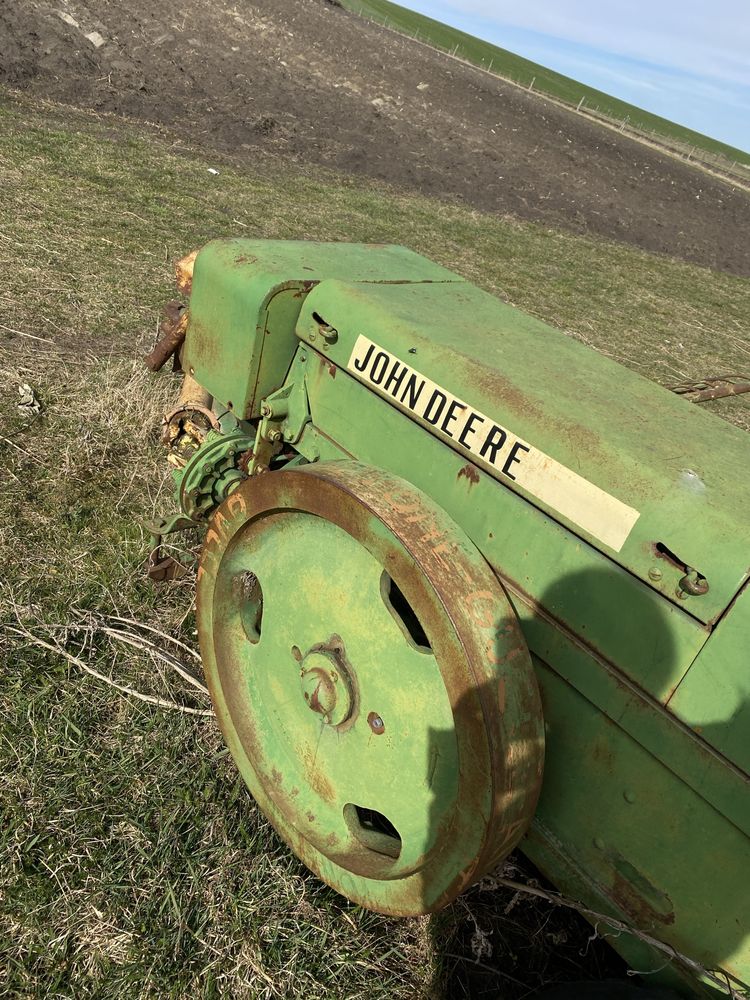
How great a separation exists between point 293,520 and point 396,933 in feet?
3.54


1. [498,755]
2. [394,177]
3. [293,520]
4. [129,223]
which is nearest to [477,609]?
[498,755]

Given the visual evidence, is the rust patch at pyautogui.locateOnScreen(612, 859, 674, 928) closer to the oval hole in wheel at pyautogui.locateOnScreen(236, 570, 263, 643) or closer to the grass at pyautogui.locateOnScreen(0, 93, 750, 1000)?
the grass at pyautogui.locateOnScreen(0, 93, 750, 1000)

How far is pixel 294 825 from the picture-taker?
5.93ft

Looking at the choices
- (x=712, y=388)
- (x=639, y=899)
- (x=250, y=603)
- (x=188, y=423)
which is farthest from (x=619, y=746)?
(x=188, y=423)

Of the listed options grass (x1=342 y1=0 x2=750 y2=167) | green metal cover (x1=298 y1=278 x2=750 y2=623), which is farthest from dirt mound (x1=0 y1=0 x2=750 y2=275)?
grass (x1=342 y1=0 x2=750 y2=167)

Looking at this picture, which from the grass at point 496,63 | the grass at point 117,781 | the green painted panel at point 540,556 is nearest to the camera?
the green painted panel at point 540,556

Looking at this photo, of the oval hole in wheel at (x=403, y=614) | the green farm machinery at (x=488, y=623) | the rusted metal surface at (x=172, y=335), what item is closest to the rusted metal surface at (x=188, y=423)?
the rusted metal surface at (x=172, y=335)

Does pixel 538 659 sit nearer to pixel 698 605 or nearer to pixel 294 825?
pixel 698 605

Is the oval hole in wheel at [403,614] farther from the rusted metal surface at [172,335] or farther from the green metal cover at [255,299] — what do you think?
the rusted metal surface at [172,335]

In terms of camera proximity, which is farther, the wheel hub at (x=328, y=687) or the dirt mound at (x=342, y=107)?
the dirt mound at (x=342, y=107)

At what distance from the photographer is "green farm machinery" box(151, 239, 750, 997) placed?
4.39ft

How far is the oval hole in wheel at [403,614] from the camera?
1.56 meters

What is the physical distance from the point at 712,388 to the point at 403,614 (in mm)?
1174

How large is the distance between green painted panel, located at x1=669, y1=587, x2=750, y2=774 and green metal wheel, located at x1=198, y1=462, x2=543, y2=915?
0.92 feet
